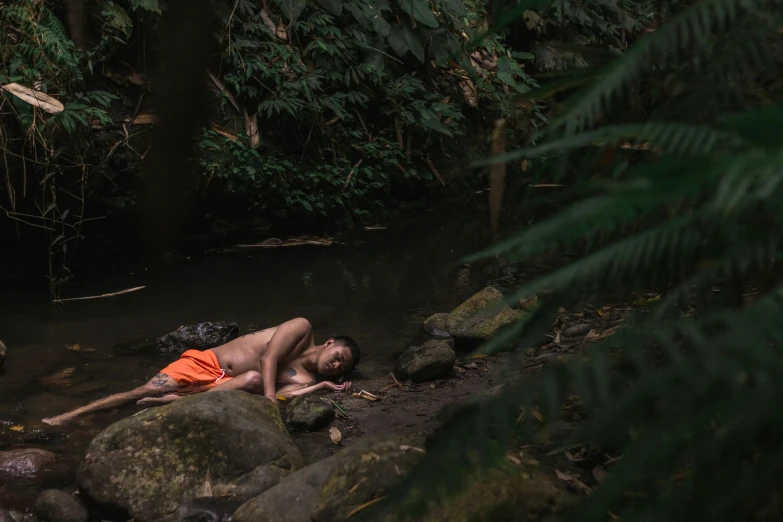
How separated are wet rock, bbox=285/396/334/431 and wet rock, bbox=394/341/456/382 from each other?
66cm

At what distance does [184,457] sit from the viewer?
A: 301 centimetres

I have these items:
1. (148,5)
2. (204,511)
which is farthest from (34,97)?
(204,511)

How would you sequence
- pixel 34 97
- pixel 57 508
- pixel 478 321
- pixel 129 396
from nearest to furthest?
pixel 57 508 → pixel 129 396 → pixel 478 321 → pixel 34 97

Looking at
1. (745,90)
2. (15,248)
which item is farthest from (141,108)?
(745,90)

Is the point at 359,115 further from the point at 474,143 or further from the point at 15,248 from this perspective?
the point at 15,248

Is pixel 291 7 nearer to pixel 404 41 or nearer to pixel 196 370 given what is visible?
pixel 404 41

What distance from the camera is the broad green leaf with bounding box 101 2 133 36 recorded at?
611 cm

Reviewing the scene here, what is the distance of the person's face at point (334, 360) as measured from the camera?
14.5ft

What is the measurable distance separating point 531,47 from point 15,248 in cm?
756

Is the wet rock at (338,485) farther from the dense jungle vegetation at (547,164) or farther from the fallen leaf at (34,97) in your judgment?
the fallen leaf at (34,97)

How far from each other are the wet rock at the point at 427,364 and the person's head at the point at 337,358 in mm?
307

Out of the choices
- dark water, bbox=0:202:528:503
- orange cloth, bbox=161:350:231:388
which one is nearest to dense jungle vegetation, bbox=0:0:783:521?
dark water, bbox=0:202:528:503

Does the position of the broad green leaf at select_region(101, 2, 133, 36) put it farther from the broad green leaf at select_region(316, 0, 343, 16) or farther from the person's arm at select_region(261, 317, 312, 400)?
the person's arm at select_region(261, 317, 312, 400)

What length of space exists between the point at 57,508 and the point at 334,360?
1.86 m
